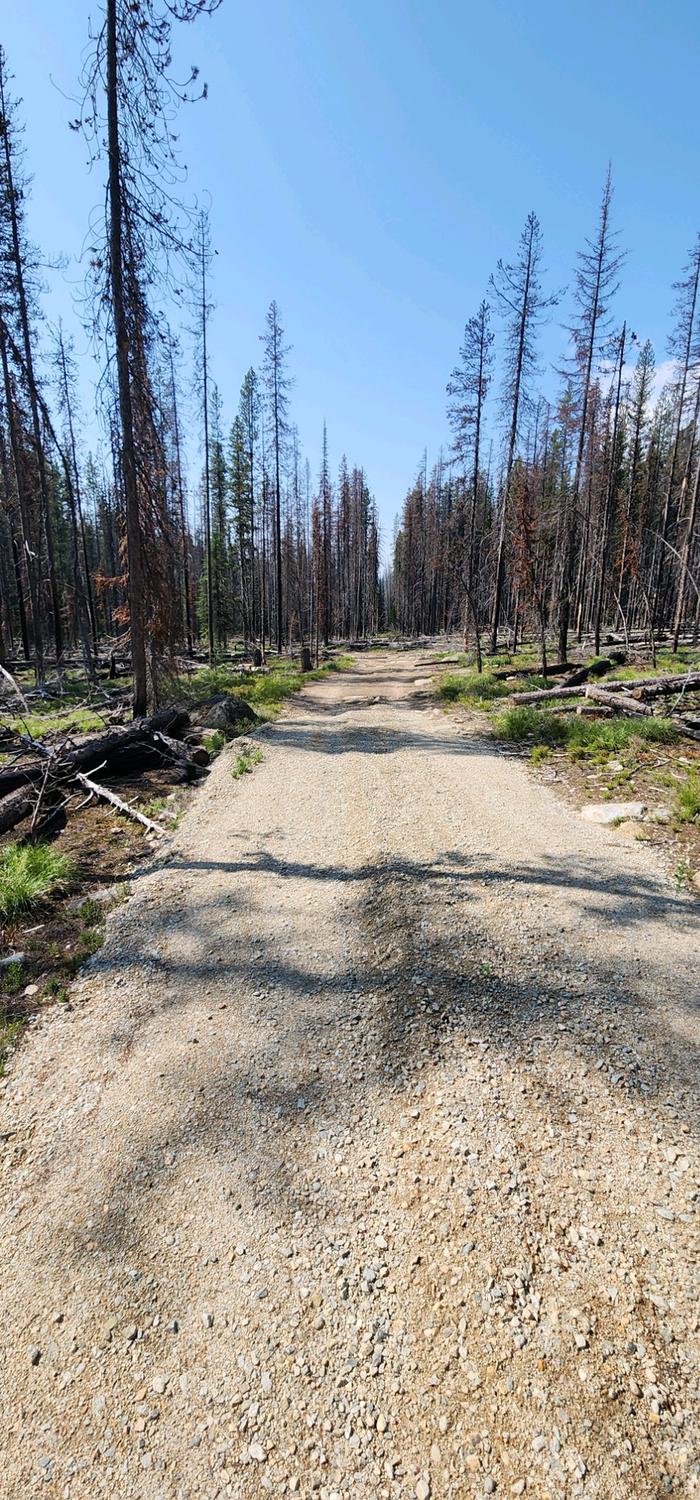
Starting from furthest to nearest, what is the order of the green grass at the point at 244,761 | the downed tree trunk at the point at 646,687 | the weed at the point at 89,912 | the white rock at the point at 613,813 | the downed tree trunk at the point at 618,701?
the downed tree trunk at the point at 646,687, the downed tree trunk at the point at 618,701, the green grass at the point at 244,761, the white rock at the point at 613,813, the weed at the point at 89,912

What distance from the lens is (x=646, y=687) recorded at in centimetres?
1271

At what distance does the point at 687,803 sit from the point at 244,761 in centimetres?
674

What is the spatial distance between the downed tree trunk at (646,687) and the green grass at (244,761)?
23.8 ft

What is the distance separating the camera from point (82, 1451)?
1.99m

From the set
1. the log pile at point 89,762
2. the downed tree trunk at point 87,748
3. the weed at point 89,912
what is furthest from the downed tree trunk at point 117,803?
the weed at point 89,912

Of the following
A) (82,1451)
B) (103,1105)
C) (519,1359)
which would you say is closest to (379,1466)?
(519,1359)

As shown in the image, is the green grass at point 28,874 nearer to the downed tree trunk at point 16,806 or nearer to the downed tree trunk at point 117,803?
the downed tree trunk at point 16,806

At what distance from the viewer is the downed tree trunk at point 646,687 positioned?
1242 cm

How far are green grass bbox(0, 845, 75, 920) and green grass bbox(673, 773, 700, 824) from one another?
680cm

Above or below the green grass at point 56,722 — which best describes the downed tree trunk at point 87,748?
above

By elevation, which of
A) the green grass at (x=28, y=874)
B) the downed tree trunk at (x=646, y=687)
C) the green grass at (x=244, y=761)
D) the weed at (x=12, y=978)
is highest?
the downed tree trunk at (x=646, y=687)

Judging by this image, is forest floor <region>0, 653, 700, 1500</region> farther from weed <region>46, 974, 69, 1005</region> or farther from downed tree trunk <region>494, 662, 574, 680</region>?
downed tree trunk <region>494, 662, 574, 680</region>

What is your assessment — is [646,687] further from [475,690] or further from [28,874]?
[28,874]

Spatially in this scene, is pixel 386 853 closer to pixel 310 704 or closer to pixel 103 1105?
pixel 103 1105
